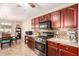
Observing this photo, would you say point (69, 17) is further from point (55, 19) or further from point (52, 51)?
point (52, 51)

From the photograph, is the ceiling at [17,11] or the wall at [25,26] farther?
the wall at [25,26]

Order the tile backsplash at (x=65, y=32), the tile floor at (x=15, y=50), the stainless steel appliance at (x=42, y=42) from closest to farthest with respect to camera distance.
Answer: the tile floor at (x=15, y=50), the tile backsplash at (x=65, y=32), the stainless steel appliance at (x=42, y=42)

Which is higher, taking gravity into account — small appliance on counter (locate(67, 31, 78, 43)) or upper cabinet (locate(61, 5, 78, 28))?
upper cabinet (locate(61, 5, 78, 28))


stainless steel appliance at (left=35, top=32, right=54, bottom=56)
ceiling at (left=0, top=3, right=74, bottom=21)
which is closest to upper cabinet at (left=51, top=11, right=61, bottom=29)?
stainless steel appliance at (left=35, top=32, right=54, bottom=56)

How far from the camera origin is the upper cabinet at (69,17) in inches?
94.0

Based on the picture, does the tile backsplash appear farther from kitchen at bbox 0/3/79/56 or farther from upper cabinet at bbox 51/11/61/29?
upper cabinet at bbox 51/11/61/29

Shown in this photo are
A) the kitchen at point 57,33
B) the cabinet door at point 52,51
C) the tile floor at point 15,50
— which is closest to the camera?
the tile floor at point 15,50

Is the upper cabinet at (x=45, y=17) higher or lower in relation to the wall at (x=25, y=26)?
higher

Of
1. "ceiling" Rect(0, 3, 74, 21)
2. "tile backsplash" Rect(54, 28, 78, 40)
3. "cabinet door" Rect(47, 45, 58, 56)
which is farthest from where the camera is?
"tile backsplash" Rect(54, 28, 78, 40)

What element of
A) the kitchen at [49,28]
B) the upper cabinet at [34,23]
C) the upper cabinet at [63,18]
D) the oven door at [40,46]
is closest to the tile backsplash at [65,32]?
the kitchen at [49,28]

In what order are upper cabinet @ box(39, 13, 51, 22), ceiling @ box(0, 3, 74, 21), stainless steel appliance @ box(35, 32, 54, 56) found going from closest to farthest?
ceiling @ box(0, 3, 74, 21) < upper cabinet @ box(39, 13, 51, 22) < stainless steel appliance @ box(35, 32, 54, 56)

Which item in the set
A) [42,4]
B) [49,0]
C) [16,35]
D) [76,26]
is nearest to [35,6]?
[42,4]

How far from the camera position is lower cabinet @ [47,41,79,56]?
83.8 inches

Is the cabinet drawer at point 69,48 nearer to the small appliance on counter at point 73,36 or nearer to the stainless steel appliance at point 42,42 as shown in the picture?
the small appliance on counter at point 73,36
